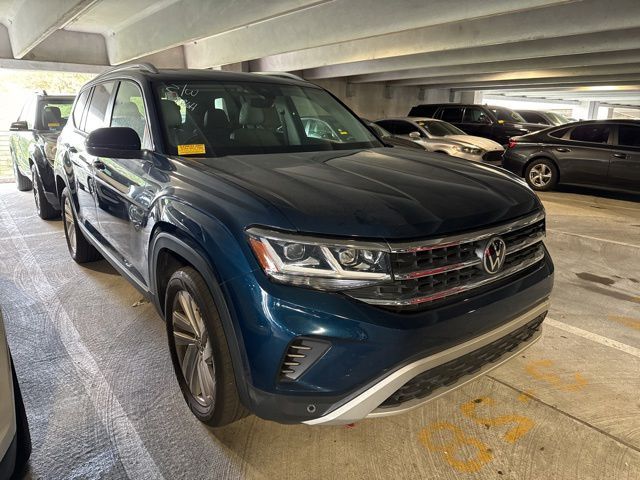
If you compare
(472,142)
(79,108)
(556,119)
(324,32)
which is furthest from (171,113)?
(556,119)

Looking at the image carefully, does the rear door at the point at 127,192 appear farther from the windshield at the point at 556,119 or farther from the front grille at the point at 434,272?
the windshield at the point at 556,119

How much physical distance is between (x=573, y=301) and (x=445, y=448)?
7.37ft

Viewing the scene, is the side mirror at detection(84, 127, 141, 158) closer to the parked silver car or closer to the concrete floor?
the concrete floor

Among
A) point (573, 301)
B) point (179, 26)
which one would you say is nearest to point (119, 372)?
point (573, 301)

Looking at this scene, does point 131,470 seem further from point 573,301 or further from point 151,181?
point 573,301

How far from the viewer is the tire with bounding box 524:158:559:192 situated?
9.03 metres

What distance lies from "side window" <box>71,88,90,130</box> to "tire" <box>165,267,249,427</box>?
265 cm

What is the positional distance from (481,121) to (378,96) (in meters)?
7.74

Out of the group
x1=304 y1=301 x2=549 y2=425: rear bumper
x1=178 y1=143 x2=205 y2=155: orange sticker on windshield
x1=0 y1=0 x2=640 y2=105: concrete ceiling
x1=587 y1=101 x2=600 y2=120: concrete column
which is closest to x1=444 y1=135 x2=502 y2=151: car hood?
x1=0 y1=0 x2=640 y2=105: concrete ceiling

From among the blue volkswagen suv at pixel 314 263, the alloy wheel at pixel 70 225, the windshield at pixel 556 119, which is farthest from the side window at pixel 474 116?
the blue volkswagen suv at pixel 314 263

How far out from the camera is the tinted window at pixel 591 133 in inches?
327

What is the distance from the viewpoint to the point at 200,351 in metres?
2.12

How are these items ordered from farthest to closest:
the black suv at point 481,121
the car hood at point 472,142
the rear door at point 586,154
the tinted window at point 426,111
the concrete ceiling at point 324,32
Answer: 1. the tinted window at point 426,111
2. the black suv at point 481,121
3. the car hood at point 472,142
4. the rear door at point 586,154
5. the concrete ceiling at point 324,32

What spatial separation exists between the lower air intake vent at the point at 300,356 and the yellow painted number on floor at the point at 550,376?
1.72m
